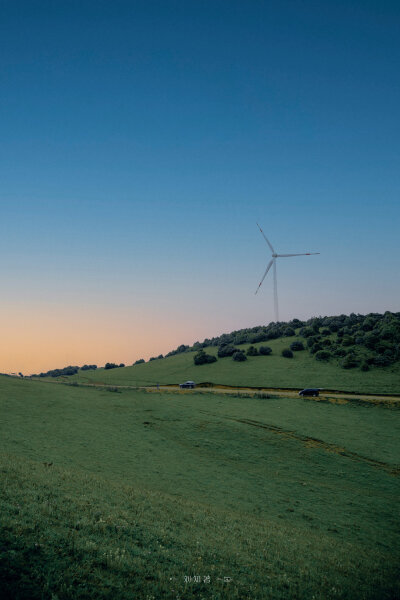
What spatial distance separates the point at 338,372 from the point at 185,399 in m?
46.8

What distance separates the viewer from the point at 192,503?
24984 millimetres

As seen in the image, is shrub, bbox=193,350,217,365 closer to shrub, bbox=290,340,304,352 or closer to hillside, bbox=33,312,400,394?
hillside, bbox=33,312,400,394

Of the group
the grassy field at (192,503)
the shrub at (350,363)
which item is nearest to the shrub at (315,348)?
the shrub at (350,363)

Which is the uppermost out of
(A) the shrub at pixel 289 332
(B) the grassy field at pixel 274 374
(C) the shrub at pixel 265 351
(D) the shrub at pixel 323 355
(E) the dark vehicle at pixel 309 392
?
(A) the shrub at pixel 289 332

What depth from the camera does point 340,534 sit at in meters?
24.5

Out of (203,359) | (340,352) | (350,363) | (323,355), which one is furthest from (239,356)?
(350,363)

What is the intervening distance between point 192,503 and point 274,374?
76.6 meters

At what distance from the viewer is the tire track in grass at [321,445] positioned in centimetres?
4067

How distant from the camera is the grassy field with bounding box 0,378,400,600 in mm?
13203

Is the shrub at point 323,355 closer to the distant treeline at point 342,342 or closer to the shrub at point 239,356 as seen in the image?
the distant treeline at point 342,342

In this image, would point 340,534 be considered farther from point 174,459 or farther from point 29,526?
point 29,526

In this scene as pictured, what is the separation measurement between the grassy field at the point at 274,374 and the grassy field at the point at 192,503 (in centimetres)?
2733

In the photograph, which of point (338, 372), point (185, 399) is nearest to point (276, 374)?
point (338, 372)

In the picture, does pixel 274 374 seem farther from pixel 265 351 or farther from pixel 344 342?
Result: pixel 344 342
